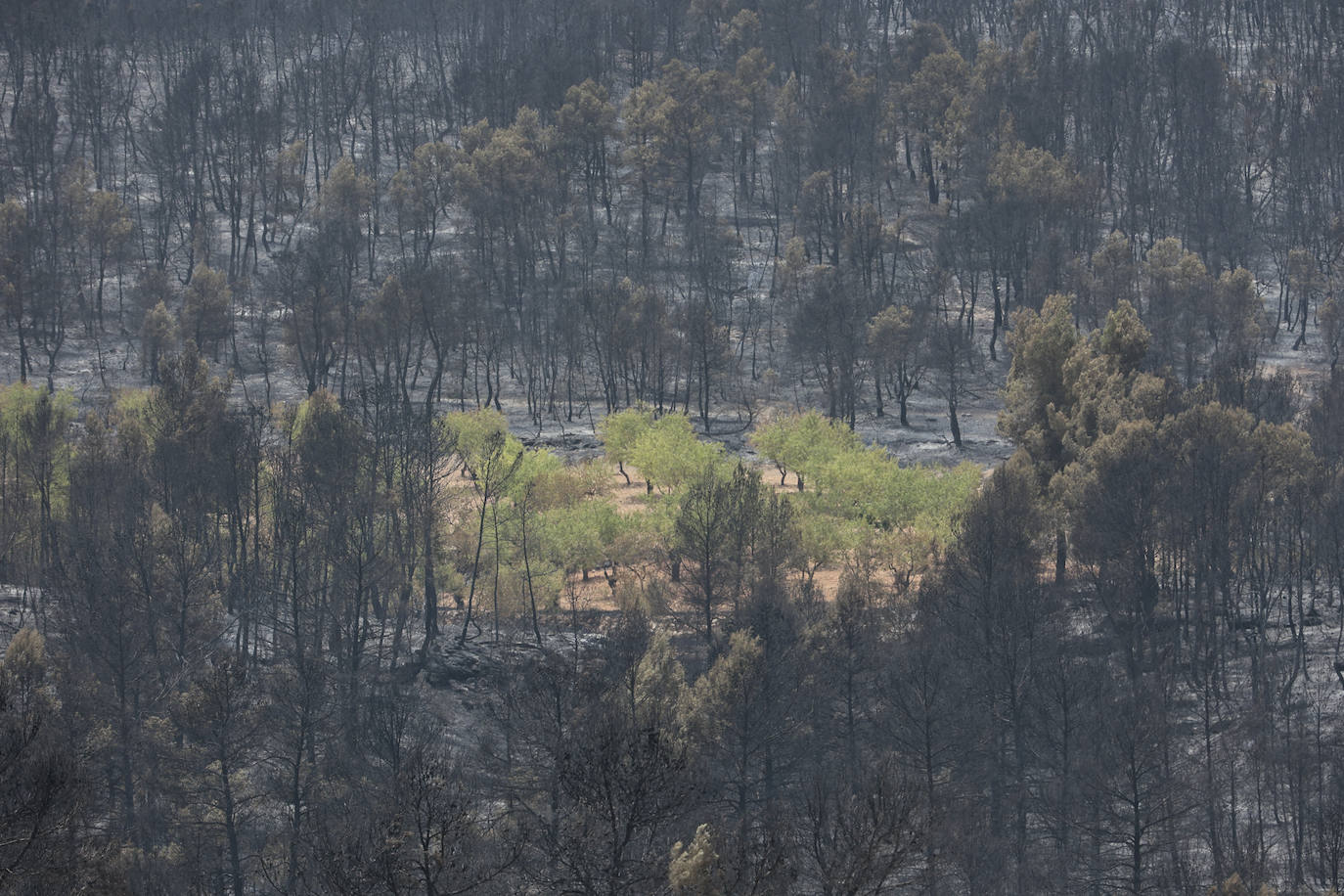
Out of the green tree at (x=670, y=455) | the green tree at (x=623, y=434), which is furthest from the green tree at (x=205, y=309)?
the green tree at (x=670, y=455)

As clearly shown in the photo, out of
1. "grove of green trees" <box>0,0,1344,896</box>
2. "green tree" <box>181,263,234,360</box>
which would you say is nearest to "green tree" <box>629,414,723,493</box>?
"grove of green trees" <box>0,0,1344,896</box>

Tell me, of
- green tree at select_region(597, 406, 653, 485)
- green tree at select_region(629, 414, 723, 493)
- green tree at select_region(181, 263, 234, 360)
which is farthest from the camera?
green tree at select_region(181, 263, 234, 360)

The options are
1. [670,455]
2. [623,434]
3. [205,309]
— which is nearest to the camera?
[670,455]

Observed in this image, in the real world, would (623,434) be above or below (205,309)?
below

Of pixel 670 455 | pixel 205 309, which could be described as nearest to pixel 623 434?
pixel 670 455

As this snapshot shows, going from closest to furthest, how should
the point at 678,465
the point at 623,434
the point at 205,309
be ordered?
the point at 678,465 → the point at 623,434 → the point at 205,309

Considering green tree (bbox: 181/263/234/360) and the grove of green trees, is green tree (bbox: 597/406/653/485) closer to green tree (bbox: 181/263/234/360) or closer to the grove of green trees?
the grove of green trees

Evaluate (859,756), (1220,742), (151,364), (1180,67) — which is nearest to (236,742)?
(859,756)

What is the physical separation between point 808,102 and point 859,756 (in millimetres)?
94974

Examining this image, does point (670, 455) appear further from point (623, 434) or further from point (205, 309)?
point (205, 309)

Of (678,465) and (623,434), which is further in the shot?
(623,434)

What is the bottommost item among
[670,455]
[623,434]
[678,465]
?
[678,465]

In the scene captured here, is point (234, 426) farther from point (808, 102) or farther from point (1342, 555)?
point (808, 102)

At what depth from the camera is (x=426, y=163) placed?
126 m
